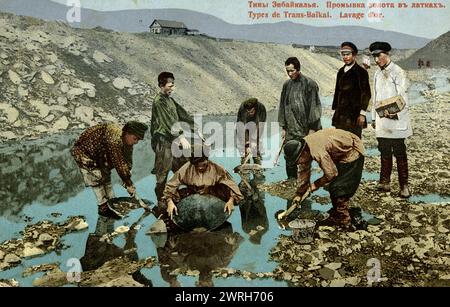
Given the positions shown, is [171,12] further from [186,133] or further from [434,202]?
[434,202]

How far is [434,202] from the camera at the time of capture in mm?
5258

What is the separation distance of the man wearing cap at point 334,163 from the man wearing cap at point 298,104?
1.56 feet

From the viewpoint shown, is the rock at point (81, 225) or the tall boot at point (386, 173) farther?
the tall boot at point (386, 173)

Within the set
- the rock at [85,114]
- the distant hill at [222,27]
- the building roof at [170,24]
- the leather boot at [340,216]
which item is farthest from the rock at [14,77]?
the leather boot at [340,216]

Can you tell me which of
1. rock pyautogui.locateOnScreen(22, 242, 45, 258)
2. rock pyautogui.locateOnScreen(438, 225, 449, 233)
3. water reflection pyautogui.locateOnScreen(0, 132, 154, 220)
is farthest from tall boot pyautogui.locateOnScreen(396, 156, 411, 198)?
rock pyautogui.locateOnScreen(22, 242, 45, 258)

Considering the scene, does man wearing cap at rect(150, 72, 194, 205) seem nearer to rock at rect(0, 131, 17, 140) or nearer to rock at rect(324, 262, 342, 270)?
rock at rect(324, 262, 342, 270)

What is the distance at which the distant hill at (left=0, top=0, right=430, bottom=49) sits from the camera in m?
5.43

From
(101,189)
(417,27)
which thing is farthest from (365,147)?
(101,189)

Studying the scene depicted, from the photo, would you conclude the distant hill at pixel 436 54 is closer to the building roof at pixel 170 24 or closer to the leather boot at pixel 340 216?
the leather boot at pixel 340 216

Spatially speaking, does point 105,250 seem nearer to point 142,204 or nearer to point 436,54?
point 142,204

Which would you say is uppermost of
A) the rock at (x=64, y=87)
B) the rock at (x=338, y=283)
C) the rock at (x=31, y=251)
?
the rock at (x=64, y=87)

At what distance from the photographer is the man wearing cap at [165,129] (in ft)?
18.0

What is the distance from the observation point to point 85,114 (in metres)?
6.62

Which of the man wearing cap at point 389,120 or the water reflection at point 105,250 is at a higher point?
the man wearing cap at point 389,120
